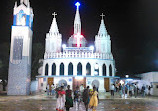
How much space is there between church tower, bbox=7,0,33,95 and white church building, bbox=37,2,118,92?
8.59 metres

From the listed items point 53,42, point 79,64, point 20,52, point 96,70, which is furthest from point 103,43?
point 20,52

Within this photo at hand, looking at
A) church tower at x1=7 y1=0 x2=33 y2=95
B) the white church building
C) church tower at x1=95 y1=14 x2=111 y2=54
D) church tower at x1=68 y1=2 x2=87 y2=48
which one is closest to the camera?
church tower at x1=7 y1=0 x2=33 y2=95

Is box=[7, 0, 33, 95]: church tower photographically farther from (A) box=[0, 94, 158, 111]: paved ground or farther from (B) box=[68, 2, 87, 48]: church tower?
(B) box=[68, 2, 87, 48]: church tower

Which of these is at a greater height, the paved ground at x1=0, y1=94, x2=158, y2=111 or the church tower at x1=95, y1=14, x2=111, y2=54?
the church tower at x1=95, y1=14, x2=111, y2=54

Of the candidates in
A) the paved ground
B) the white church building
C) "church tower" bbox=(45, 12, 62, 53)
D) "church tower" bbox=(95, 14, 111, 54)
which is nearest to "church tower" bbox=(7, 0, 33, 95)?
the white church building

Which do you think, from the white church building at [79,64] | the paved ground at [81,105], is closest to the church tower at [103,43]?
the white church building at [79,64]

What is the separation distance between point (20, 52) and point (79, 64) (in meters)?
14.7

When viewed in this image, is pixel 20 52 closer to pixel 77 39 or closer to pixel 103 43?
pixel 77 39

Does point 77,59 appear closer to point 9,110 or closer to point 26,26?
point 26,26

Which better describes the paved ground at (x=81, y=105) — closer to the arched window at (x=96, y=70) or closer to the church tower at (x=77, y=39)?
the arched window at (x=96, y=70)

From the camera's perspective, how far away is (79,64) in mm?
44281

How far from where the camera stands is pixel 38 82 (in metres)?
45.7

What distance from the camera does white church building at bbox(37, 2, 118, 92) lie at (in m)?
40.9

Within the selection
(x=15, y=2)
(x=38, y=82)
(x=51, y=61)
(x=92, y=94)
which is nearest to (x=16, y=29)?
(x=15, y=2)
